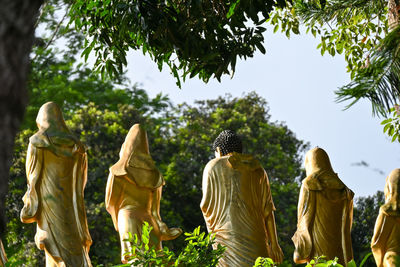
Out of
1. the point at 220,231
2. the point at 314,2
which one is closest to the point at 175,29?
the point at 220,231

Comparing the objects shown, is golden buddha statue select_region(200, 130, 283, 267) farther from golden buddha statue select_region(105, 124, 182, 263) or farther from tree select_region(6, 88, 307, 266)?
tree select_region(6, 88, 307, 266)

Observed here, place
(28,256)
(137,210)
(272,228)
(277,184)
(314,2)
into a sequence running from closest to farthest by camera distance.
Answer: (137,210)
(272,228)
(314,2)
(28,256)
(277,184)

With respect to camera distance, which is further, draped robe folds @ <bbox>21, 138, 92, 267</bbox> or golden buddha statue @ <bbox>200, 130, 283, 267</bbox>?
golden buddha statue @ <bbox>200, 130, 283, 267</bbox>

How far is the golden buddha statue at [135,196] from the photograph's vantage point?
669cm

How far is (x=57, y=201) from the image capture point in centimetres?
630

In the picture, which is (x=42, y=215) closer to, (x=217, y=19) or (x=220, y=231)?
(x=220, y=231)

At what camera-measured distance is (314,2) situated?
30.3 feet

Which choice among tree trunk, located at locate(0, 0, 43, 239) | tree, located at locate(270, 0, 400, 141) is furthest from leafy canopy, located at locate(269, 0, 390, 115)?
tree trunk, located at locate(0, 0, 43, 239)

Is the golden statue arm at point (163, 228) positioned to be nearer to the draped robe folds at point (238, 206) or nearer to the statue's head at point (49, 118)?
the draped robe folds at point (238, 206)

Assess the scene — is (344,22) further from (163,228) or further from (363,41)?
(163,228)

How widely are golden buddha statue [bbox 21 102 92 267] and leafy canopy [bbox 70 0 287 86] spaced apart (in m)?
1.12

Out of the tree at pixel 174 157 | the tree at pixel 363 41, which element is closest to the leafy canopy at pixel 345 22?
the tree at pixel 363 41

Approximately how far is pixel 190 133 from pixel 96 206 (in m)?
4.24

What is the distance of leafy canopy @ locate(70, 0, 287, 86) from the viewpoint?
6.59m
